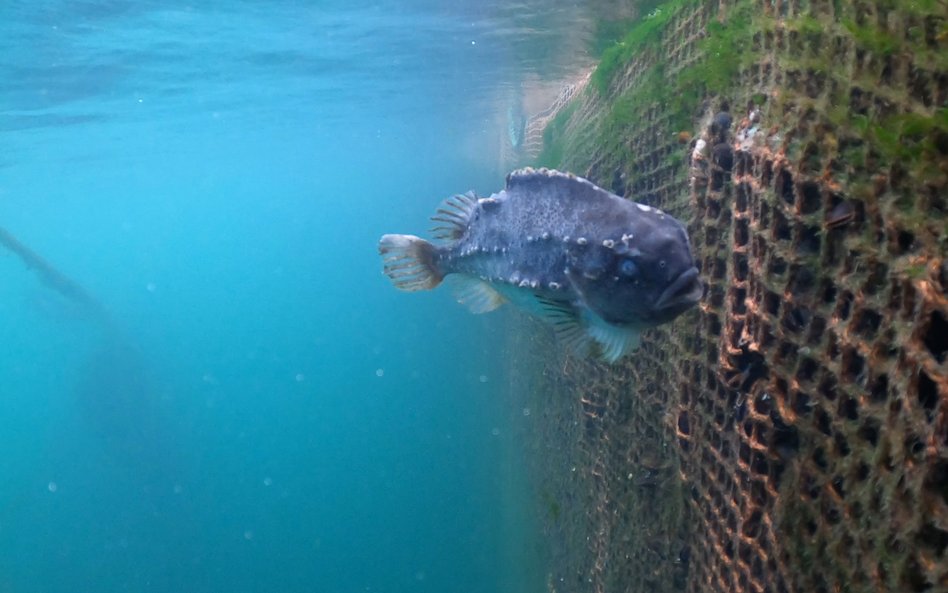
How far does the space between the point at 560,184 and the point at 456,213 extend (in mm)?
1049

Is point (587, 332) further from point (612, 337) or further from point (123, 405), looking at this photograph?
point (123, 405)

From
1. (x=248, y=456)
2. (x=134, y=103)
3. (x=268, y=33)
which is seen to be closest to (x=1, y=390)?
(x=248, y=456)

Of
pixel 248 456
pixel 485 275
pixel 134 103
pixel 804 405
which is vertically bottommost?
pixel 248 456

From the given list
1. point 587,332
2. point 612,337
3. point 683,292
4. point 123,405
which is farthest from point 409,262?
point 123,405

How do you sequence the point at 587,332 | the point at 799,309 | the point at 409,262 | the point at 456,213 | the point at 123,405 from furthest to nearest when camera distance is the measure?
the point at 123,405 < the point at 409,262 < the point at 456,213 < the point at 587,332 < the point at 799,309

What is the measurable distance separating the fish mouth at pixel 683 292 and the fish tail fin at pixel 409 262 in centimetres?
183

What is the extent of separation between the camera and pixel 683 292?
266cm

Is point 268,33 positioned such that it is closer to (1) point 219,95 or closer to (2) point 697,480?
(1) point 219,95

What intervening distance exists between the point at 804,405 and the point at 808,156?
131cm

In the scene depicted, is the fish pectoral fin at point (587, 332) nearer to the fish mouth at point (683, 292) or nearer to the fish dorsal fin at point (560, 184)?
the fish mouth at point (683, 292)

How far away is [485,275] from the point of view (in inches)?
143

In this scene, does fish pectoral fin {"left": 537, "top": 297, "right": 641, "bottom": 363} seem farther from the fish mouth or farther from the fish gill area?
the fish gill area

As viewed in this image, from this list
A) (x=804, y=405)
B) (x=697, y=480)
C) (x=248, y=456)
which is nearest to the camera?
(x=804, y=405)

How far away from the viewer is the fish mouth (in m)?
2.65
